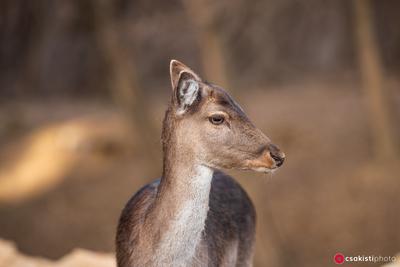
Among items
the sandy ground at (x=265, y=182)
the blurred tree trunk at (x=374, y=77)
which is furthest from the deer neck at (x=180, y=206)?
the blurred tree trunk at (x=374, y=77)

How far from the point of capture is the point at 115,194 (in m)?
12.3

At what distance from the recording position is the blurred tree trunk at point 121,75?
9.28 metres

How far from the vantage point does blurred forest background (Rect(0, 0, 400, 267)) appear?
9688 mm

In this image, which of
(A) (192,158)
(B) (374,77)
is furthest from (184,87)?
(B) (374,77)

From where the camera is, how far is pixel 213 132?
3.44 meters

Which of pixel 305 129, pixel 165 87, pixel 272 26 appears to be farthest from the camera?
pixel 165 87

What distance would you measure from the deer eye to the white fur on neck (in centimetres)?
25

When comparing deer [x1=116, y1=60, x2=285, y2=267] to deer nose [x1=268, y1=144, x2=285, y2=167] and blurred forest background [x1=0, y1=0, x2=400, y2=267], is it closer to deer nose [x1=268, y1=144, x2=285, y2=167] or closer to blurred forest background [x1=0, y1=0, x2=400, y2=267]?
deer nose [x1=268, y1=144, x2=285, y2=167]

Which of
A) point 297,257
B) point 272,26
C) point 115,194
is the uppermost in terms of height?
point 272,26

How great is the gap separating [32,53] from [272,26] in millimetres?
7476

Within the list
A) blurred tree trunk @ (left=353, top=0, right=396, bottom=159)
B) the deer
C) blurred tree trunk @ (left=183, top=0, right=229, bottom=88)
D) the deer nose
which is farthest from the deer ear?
blurred tree trunk @ (left=353, top=0, right=396, bottom=159)

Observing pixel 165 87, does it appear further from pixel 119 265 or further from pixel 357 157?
pixel 119 265

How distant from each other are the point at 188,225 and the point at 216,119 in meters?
0.61

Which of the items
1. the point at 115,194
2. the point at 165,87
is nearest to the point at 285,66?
the point at 165,87
